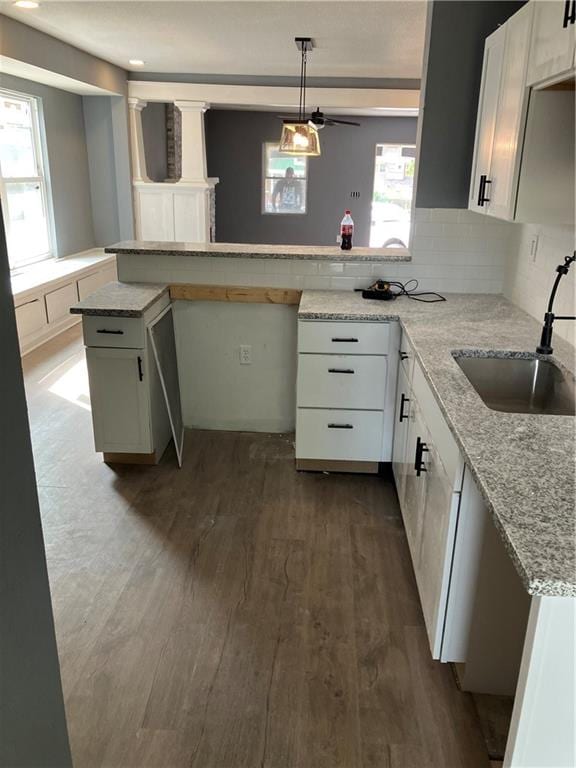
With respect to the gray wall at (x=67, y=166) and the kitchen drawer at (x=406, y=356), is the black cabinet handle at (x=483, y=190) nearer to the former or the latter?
the kitchen drawer at (x=406, y=356)

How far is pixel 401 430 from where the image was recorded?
284 cm

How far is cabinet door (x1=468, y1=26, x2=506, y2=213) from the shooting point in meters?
2.58

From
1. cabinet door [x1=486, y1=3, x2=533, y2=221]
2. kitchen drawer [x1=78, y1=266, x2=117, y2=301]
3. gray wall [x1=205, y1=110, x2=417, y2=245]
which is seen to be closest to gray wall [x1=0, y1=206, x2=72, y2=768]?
cabinet door [x1=486, y1=3, x2=533, y2=221]

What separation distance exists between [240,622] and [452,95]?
274 centimetres

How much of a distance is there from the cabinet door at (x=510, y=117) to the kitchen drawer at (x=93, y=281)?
4.82 metres

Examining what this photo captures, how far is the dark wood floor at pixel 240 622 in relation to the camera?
174cm

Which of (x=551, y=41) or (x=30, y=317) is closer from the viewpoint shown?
(x=551, y=41)

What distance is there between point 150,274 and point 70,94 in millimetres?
4326

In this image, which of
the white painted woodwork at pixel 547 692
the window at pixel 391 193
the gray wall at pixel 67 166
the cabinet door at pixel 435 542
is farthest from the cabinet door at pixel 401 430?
the window at pixel 391 193

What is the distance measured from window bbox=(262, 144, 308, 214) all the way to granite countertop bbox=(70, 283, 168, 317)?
7440mm

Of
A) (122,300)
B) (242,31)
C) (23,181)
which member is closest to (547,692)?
(122,300)

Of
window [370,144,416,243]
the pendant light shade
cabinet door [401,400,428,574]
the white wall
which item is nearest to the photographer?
cabinet door [401,400,428,574]

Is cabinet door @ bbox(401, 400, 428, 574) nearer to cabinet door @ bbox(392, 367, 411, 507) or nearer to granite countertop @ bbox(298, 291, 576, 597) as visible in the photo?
cabinet door @ bbox(392, 367, 411, 507)

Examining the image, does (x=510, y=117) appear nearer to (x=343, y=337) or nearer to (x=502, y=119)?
(x=502, y=119)
